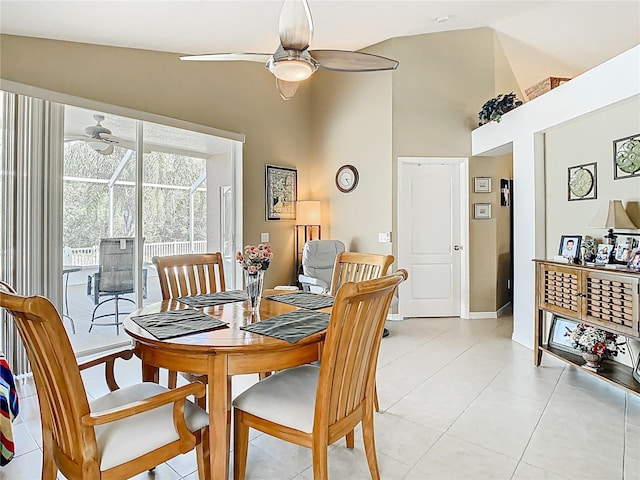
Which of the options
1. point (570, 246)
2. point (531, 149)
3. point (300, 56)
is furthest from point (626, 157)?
point (300, 56)

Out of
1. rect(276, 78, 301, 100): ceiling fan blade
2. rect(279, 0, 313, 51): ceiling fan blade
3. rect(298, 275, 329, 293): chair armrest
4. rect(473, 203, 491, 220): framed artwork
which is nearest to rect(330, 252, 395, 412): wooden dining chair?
rect(276, 78, 301, 100): ceiling fan blade

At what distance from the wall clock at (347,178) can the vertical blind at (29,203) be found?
10.7ft

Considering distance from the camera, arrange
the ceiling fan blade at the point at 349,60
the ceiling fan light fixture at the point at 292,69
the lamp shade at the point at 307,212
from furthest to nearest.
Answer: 1. the lamp shade at the point at 307,212
2. the ceiling fan blade at the point at 349,60
3. the ceiling fan light fixture at the point at 292,69

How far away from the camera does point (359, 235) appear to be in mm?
5117

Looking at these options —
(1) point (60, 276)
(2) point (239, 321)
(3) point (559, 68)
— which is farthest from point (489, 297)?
(1) point (60, 276)

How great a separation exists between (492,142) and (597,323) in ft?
7.92

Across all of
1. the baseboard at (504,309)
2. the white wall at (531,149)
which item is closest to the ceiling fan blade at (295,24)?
the white wall at (531,149)

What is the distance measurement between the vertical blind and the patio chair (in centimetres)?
42

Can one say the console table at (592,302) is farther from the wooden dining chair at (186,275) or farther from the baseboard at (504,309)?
the wooden dining chair at (186,275)

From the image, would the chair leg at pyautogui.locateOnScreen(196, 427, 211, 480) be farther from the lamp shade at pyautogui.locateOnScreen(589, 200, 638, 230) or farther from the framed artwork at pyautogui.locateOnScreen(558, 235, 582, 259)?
the framed artwork at pyautogui.locateOnScreen(558, 235, 582, 259)

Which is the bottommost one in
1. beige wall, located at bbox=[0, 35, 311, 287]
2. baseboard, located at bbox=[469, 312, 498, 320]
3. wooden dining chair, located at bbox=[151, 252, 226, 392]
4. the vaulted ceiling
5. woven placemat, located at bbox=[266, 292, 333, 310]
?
baseboard, located at bbox=[469, 312, 498, 320]

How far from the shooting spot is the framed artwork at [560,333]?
3169mm

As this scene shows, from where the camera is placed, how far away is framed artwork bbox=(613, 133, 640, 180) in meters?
2.74

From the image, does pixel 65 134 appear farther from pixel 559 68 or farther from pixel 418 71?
pixel 559 68
